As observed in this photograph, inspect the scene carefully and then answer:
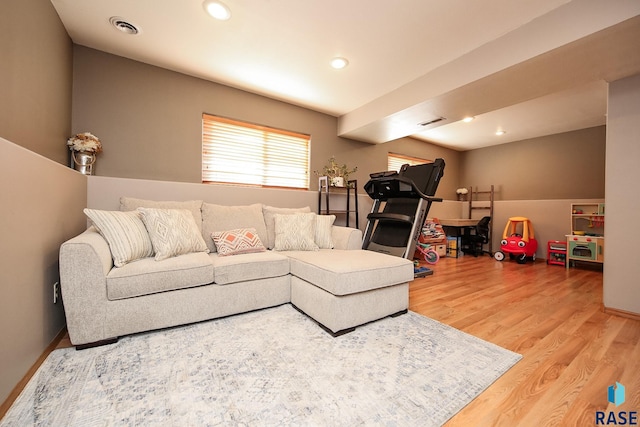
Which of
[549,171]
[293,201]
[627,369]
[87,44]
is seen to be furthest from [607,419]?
[549,171]

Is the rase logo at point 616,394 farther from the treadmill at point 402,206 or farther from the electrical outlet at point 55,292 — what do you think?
the electrical outlet at point 55,292

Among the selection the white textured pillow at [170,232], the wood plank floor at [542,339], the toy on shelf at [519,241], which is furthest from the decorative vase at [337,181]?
the toy on shelf at [519,241]

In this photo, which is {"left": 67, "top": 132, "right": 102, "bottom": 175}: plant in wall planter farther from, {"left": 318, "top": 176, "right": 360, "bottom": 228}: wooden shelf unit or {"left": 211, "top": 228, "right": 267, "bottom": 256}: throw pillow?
{"left": 318, "top": 176, "right": 360, "bottom": 228}: wooden shelf unit

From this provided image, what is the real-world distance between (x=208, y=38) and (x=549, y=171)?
6.16 meters

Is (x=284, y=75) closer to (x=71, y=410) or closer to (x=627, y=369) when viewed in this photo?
(x=71, y=410)

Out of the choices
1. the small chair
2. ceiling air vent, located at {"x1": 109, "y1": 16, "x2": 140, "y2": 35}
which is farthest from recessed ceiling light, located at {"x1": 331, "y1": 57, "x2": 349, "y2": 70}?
the small chair

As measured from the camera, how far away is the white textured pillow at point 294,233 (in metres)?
2.62

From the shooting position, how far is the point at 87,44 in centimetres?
249

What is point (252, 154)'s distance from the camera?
347 cm

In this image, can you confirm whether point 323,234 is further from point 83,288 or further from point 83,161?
point 83,161

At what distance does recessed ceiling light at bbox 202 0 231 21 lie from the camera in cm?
194

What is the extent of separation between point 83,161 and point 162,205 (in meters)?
0.83

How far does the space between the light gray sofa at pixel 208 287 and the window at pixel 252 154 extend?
1.00 m

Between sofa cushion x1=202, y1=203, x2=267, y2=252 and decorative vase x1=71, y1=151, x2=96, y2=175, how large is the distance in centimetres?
108
